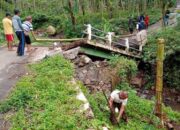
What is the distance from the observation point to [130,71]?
15.4 meters

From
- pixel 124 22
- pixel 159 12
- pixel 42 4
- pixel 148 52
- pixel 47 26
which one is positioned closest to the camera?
pixel 148 52

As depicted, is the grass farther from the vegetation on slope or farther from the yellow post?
the yellow post

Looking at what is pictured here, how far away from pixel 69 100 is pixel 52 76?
206cm

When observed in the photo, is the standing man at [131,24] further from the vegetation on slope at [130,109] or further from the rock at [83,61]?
the rock at [83,61]

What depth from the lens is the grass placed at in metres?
8.57

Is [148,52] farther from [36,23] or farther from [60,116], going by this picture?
[36,23]

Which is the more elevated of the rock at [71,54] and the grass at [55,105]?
the rock at [71,54]

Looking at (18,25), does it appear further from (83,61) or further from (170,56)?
(170,56)

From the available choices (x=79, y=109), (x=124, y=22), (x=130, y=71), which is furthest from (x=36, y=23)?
(x=79, y=109)

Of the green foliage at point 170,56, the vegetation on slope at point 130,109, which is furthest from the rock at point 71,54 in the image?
the green foliage at point 170,56

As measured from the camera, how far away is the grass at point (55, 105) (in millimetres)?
8570

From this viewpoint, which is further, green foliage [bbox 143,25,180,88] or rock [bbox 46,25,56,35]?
rock [bbox 46,25,56,35]

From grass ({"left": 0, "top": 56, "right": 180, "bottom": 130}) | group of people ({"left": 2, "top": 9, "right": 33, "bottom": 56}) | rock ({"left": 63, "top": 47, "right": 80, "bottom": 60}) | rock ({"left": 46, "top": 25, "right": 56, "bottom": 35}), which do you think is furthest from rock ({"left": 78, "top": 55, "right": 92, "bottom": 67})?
rock ({"left": 46, "top": 25, "right": 56, "bottom": 35})

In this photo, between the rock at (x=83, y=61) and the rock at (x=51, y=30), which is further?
the rock at (x=51, y=30)
